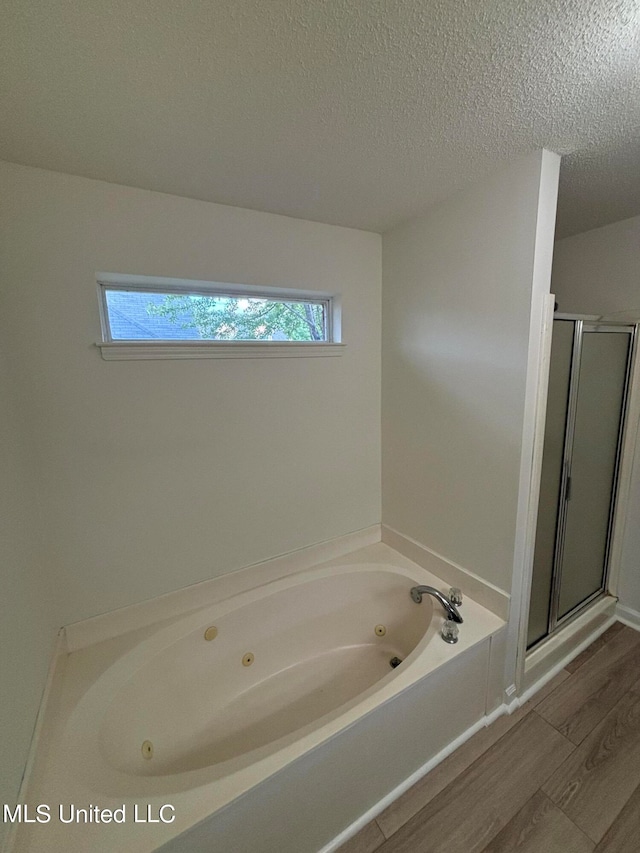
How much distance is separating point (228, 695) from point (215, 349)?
66.0 inches

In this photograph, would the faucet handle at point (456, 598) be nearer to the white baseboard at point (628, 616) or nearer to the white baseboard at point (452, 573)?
the white baseboard at point (452, 573)

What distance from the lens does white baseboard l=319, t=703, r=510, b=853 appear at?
4.02 feet

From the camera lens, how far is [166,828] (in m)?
0.91

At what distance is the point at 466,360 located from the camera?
5.32 feet

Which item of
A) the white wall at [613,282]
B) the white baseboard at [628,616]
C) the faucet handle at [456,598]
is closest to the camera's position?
the faucet handle at [456,598]

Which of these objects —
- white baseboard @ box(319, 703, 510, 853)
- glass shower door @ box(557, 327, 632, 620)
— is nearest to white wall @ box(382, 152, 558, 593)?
glass shower door @ box(557, 327, 632, 620)

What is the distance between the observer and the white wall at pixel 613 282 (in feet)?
6.16

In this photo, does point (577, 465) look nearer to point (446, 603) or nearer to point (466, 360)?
point (466, 360)

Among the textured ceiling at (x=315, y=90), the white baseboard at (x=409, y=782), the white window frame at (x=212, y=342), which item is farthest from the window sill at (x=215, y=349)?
the white baseboard at (x=409, y=782)

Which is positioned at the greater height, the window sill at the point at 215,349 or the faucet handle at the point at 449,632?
the window sill at the point at 215,349

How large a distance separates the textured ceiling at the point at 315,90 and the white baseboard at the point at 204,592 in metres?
1.80

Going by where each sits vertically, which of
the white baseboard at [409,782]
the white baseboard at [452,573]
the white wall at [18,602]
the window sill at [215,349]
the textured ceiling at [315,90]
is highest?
the textured ceiling at [315,90]

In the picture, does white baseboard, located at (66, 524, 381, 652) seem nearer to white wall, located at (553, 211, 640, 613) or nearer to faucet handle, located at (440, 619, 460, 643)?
faucet handle, located at (440, 619, 460, 643)

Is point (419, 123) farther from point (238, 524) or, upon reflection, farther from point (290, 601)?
point (290, 601)
